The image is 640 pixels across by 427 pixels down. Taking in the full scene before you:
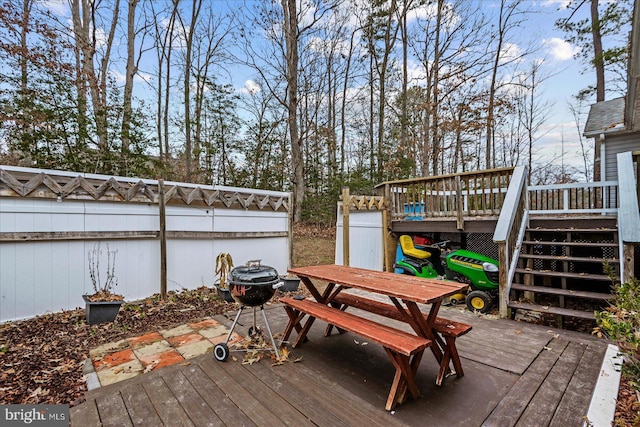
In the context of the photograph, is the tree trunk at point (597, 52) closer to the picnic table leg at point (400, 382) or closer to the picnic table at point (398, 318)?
the picnic table at point (398, 318)

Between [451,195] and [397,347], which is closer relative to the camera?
[397,347]

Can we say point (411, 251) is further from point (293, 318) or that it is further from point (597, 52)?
point (597, 52)

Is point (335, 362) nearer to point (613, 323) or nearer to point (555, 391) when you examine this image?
point (555, 391)

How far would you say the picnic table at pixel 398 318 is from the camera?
1926 mm

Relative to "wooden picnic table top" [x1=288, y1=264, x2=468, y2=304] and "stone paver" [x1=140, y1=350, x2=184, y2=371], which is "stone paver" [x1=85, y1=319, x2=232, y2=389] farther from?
"wooden picnic table top" [x1=288, y1=264, x2=468, y2=304]

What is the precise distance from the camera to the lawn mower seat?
5.34 meters

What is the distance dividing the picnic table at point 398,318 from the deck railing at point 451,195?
126 inches

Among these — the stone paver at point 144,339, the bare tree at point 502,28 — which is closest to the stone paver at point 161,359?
the stone paver at point 144,339

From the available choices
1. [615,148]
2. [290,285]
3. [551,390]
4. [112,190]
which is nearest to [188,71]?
[112,190]

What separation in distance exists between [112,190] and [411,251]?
492 centimetres

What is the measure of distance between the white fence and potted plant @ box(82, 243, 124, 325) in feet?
0.22

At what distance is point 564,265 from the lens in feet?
13.2

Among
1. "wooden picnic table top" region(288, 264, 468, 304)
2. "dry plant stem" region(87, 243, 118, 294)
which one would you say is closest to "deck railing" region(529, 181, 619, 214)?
"wooden picnic table top" region(288, 264, 468, 304)

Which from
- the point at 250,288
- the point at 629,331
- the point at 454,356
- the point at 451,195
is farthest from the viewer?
the point at 451,195
